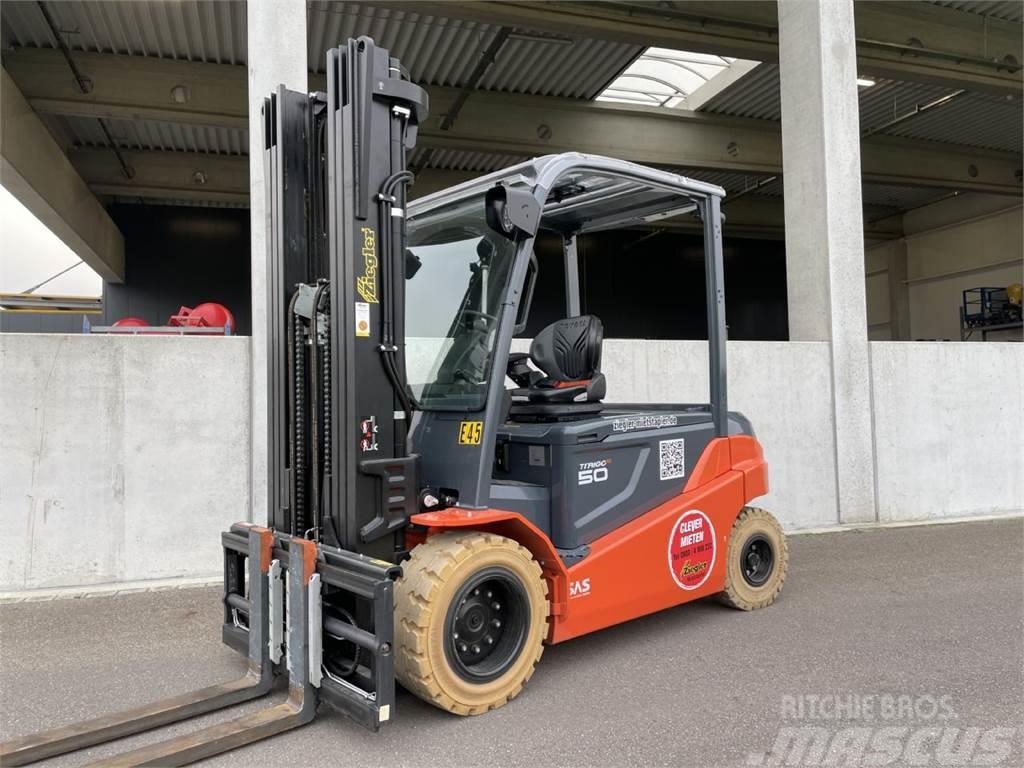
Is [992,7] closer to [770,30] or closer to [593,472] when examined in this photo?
[770,30]

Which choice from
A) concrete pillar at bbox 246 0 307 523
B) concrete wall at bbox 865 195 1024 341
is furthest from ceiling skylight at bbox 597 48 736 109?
concrete wall at bbox 865 195 1024 341

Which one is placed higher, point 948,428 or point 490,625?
point 948,428

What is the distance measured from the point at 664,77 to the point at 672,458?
1091cm

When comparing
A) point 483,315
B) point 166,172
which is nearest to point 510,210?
point 483,315

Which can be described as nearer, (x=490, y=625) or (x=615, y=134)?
(x=490, y=625)

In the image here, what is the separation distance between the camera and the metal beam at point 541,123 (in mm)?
11359

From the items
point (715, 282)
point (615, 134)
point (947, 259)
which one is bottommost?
point (715, 282)

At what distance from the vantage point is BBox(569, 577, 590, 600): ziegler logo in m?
3.56

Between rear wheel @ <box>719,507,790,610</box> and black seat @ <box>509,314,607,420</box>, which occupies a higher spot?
black seat @ <box>509,314,607,420</box>

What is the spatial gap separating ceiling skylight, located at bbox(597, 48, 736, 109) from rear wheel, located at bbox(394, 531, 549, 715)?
421 inches

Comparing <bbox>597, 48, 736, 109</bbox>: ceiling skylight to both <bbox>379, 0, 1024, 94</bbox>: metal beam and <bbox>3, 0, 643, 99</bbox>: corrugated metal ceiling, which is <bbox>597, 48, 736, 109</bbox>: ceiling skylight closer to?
<bbox>3, 0, 643, 99</bbox>: corrugated metal ceiling

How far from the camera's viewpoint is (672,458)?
14.3 ft

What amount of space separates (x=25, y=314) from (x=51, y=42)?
13.0m

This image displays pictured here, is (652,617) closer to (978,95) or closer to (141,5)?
(141,5)
